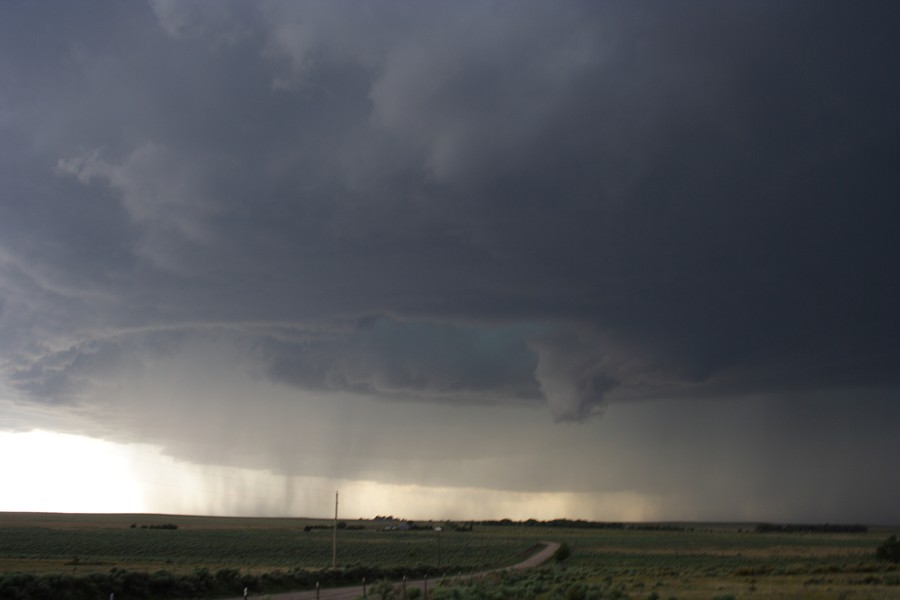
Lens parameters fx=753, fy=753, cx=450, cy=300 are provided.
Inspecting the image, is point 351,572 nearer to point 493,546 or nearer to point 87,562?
point 87,562

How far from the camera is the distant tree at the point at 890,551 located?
76938 millimetres

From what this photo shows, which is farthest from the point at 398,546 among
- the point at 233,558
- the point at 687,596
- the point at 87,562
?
the point at 687,596

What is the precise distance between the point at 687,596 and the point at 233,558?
57.5m

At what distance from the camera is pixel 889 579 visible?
4622cm

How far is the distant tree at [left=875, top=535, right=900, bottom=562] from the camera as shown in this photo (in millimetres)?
76938

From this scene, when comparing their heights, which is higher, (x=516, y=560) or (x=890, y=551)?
(x=890, y=551)

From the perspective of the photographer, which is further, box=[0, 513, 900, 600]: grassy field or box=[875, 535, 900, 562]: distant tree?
box=[875, 535, 900, 562]: distant tree

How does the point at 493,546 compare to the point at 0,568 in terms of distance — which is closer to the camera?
the point at 0,568

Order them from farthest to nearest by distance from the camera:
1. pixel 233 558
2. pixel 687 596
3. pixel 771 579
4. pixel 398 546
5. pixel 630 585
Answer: pixel 398 546 → pixel 233 558 → pixel 771 579 → pixel 630 585 → pixel 687 596

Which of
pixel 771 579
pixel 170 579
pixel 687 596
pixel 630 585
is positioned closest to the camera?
pixel 687 596

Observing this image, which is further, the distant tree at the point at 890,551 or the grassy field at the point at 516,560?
the distant tree at the point at 890,551

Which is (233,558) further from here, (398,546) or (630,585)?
(630,585)

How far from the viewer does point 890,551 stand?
78250 mm

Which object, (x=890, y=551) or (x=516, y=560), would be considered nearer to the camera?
(x=890, y=551)
